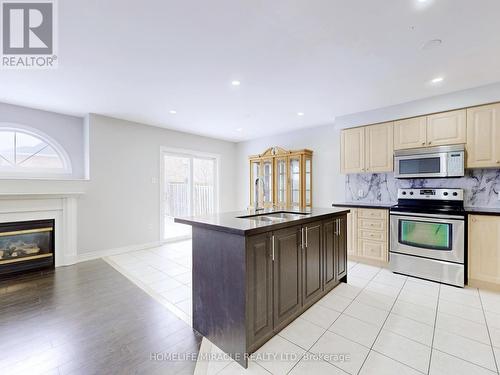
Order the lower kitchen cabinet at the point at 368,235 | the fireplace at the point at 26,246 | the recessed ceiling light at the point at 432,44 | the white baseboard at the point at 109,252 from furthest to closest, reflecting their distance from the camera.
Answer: the white baseboard at the point at 109,252, the lower kitchen cabinet at the point at 368,235, the fireplace at the point at 26,246, the recessed ceiling light at the point at 432,44

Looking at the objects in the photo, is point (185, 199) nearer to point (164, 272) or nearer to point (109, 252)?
point (109, 252)

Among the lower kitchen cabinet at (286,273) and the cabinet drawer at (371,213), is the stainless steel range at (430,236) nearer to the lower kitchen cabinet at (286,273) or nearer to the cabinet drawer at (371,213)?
the cabinet drawer at (371,213)

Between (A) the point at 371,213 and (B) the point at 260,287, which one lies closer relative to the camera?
(B) the point at 260,287

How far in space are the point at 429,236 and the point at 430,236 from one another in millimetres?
11

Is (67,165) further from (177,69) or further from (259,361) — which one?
(259,361)

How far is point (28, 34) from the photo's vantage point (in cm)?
200

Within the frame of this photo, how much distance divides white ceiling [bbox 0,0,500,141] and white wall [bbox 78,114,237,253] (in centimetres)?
65

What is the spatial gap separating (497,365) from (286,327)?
1465mm

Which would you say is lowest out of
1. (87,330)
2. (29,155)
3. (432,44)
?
(87,330)

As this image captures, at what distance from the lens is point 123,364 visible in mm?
1672

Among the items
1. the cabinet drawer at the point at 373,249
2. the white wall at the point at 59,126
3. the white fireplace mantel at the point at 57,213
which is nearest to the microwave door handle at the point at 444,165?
the cabinet drawer at the point at 373,249

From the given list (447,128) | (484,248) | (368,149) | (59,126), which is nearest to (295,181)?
(368,149)

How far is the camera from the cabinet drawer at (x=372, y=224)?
3564 mm

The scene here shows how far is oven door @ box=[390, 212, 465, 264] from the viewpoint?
294cm
